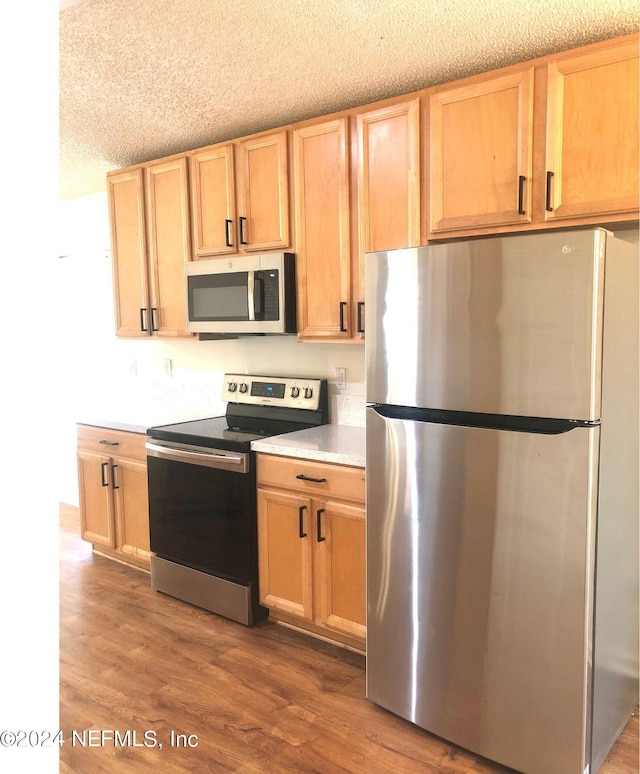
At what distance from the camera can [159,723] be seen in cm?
208

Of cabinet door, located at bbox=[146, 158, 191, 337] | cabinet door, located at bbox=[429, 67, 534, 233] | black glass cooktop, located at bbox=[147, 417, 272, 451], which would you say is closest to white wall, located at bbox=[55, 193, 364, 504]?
cabinet door, located at bbox=[146, 158, 191, 337]

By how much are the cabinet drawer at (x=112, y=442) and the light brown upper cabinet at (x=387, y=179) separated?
4.65 feet

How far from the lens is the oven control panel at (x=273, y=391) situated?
305 centimetres

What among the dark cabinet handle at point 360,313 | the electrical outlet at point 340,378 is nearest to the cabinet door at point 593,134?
the dark cabinet handle at point 360,313

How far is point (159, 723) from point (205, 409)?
190 cm

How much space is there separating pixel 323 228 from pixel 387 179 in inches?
14.6

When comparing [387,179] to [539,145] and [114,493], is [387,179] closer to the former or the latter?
[539,145]

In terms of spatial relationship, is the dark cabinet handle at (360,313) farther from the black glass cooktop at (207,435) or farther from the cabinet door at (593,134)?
the cabinet door at (593,134)

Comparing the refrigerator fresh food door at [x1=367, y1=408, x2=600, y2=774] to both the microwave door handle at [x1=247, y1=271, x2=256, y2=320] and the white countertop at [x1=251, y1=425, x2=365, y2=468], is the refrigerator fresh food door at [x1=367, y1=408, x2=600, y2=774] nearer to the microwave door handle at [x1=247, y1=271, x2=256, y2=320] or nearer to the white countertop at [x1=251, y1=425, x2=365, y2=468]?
the white countertop at [x1=251, y1=425, x2=365, y2=468]

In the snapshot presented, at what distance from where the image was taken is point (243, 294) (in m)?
2.95

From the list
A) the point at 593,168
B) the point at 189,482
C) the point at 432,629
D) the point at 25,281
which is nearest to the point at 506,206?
the point at 593,168

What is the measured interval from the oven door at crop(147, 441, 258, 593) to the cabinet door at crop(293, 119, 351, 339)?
739 millimetres

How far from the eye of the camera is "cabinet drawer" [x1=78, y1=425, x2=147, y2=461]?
3.21 m

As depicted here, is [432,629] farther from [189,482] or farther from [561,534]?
[189,482]
